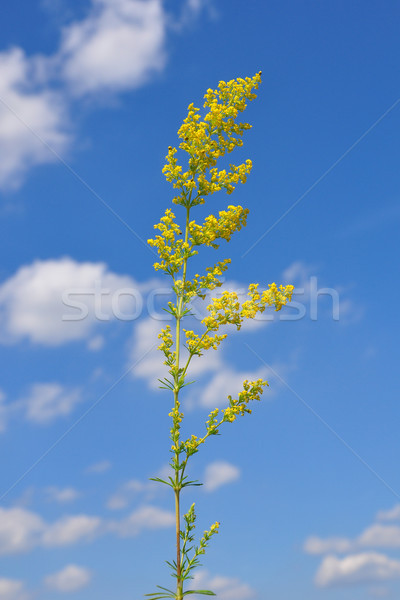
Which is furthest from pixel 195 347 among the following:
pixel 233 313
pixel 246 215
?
pixel 246 215

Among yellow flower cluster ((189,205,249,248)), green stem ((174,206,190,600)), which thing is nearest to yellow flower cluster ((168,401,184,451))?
green stem ((174,206,190,600))

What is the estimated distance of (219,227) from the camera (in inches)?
397

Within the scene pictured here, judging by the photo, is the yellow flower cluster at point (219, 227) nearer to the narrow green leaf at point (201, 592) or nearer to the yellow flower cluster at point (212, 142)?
the yellow flower cluster at point (212, 142)

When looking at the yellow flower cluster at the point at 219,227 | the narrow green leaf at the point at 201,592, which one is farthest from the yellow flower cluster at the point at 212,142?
the narrow green leaf at the point at 201,592

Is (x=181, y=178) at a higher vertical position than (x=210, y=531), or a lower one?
higher

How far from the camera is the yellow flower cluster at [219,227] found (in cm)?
998

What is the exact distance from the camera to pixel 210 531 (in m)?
8.88

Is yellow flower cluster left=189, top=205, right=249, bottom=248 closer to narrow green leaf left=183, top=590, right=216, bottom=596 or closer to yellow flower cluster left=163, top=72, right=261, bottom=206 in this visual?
yellow flower cluster left=163, top=72, right=261, bottom=206

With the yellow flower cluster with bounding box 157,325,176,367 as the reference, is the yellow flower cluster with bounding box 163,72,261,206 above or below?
above

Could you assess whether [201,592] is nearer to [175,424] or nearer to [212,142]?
[175,424]

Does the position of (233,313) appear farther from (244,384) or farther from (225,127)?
(225,127)

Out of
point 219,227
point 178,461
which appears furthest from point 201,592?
point 219,227

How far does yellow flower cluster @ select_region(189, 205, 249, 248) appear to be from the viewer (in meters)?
9.98

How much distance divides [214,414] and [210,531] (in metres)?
1.88
